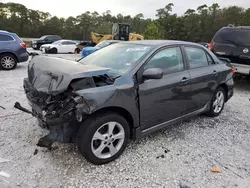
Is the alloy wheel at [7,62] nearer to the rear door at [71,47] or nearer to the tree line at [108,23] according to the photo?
the rear door at [71,47]

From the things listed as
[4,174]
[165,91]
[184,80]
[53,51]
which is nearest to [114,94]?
[165,91]

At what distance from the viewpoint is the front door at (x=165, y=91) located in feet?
9.98

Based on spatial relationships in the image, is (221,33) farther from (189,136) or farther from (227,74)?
(189,136)

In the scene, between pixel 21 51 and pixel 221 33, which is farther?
pixel 21 51

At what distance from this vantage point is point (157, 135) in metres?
3.63

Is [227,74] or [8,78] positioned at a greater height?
[227,74]

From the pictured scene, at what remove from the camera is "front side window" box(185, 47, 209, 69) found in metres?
3.77

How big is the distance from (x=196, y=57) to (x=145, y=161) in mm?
2104

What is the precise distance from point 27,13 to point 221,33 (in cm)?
4537

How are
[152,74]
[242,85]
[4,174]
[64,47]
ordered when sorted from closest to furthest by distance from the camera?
[4,174], [152,74], [242,85], [64,47]

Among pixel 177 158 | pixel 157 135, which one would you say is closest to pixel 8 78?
pixel 157 135

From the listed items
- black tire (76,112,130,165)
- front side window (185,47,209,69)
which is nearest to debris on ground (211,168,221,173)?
black tire (76,112,130,165)

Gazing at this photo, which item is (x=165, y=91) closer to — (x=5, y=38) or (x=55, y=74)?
(x=55, y=74)

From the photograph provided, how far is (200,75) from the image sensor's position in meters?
3.83
